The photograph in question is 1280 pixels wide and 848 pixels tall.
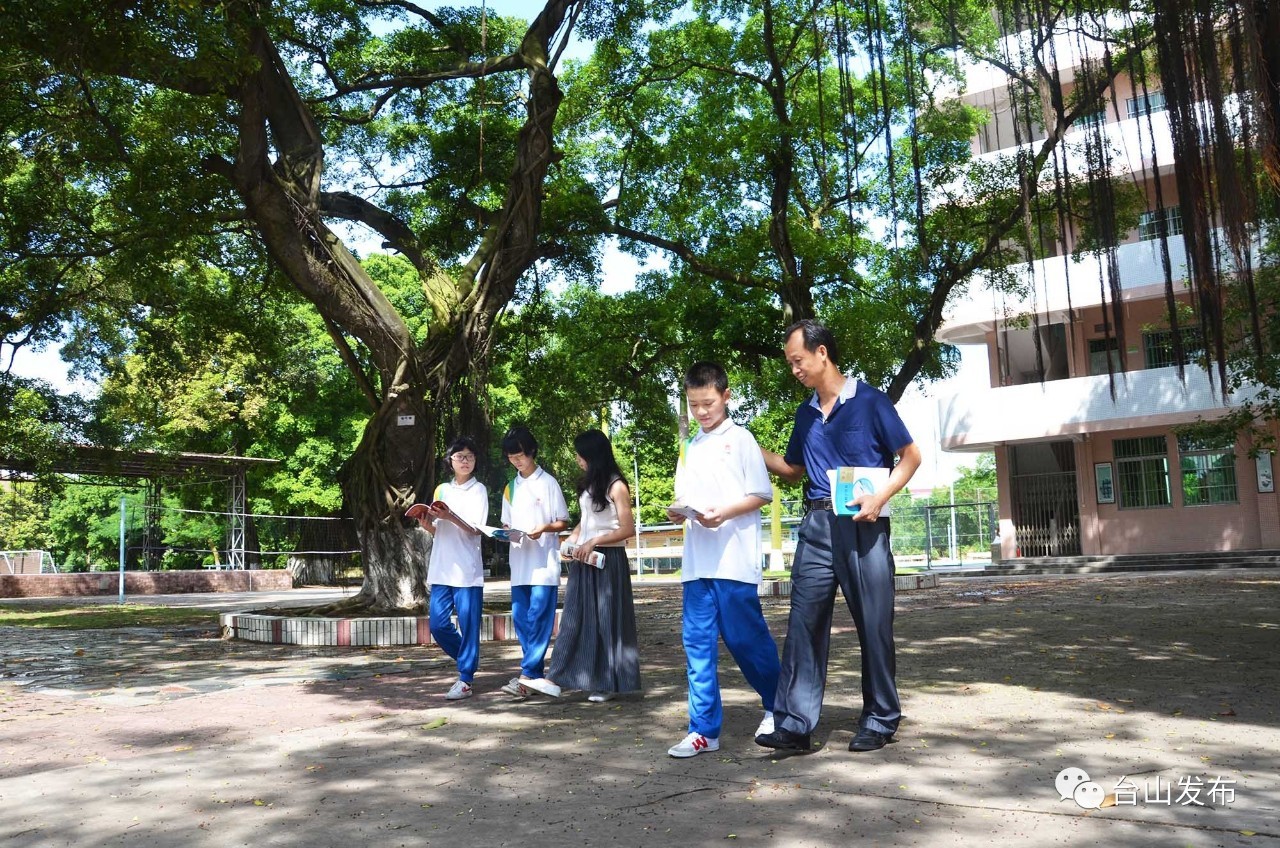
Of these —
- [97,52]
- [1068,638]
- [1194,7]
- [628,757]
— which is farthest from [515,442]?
[97,52]

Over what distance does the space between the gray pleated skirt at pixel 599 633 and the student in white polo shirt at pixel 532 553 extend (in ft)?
0.39

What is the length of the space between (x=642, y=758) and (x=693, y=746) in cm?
24

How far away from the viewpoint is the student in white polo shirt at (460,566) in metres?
6.91

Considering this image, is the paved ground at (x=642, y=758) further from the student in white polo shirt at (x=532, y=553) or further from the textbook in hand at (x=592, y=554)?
the textbook in hand at (x=592, y=554)

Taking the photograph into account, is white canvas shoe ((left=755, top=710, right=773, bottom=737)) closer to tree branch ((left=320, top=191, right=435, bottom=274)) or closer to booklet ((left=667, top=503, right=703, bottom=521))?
booklet ((left=667, top=503, right=703, bottom=521))

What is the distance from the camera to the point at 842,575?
485 cm

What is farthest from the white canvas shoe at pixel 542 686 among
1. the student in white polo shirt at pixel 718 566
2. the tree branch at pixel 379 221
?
the tree branch at pixel 379 221

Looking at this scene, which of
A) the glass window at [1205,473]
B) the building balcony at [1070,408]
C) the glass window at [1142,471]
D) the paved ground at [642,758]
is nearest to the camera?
the paved ground at [642,758]

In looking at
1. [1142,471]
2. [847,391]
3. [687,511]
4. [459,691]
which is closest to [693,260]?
[459,691]

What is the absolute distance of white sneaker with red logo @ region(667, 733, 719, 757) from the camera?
4.71 m

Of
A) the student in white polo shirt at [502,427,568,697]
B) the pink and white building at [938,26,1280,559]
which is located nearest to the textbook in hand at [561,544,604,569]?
the student in white polo shirt at [502,427,568,697]

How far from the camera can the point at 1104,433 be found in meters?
26.5

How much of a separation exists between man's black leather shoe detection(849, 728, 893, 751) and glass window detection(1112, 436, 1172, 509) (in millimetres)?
23611

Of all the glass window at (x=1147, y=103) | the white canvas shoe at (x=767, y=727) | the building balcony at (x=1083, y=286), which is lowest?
the white canvas shoe at (x=767, y=727)
